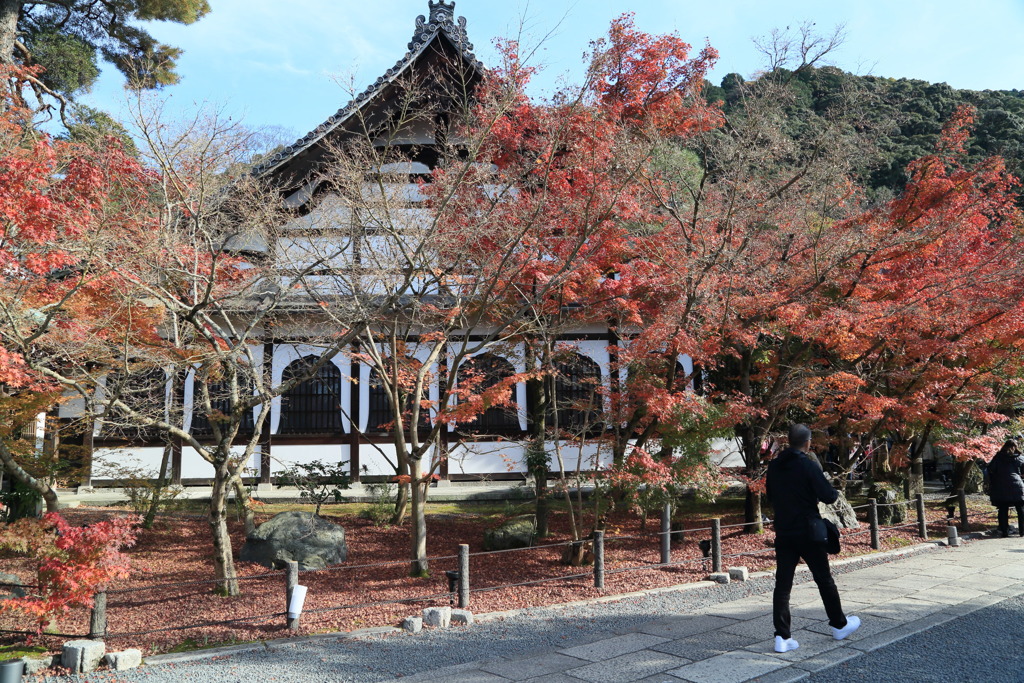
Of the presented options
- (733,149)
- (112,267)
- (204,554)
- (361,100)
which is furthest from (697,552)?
(361,100)

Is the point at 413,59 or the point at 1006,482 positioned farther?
the point at 413,59

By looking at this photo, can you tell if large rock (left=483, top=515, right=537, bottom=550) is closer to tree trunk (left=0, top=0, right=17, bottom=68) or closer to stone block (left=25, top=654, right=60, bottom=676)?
stone block (left=25, top=654, right=60, bottom=676)

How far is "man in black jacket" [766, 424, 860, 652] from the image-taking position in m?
5.22

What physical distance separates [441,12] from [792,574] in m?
12.2

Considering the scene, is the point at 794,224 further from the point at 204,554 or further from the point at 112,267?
the point at 204,554

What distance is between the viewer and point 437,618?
6918 millimetres

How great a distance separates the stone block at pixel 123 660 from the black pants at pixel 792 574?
17.2 ft

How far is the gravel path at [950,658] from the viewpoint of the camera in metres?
4.97

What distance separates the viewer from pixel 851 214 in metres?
11.3

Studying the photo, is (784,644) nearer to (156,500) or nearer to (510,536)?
(510,536)

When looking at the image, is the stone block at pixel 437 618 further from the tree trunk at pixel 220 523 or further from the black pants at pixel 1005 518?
the black pants at pixel 1005 518

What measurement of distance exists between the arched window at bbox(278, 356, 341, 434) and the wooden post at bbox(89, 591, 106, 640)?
928 centimetres

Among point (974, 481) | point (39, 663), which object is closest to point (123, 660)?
point (39, 663)

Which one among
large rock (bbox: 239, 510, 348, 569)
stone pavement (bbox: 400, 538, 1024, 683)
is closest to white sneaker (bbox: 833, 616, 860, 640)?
stone pavement (bbox: 400, 538, 1024, 683)
